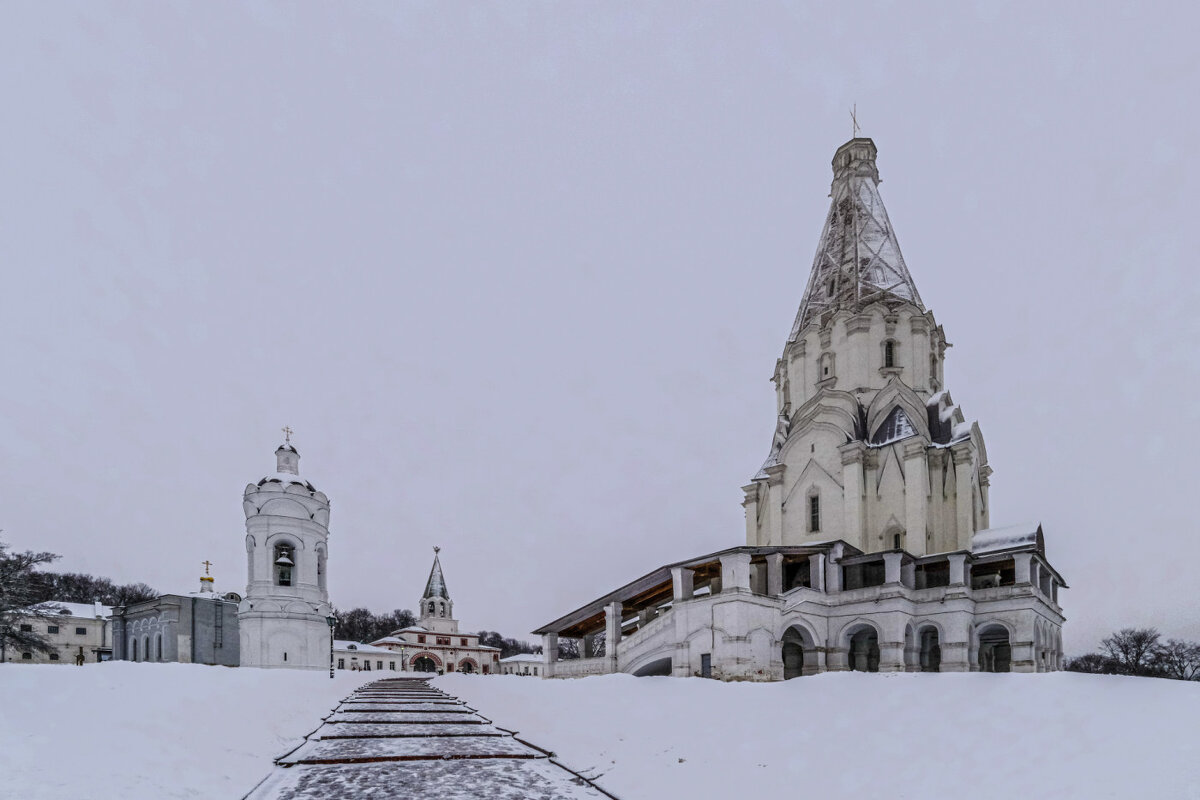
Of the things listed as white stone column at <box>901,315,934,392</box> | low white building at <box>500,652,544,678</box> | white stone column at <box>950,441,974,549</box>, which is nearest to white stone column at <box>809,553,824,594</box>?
white stone column at <box>950,441,974,549</box>

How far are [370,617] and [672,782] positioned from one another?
126m

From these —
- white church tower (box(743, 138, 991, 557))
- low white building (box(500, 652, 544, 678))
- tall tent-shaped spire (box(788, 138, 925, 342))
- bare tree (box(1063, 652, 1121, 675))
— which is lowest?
low white building (box(500, 652, 544, 678))

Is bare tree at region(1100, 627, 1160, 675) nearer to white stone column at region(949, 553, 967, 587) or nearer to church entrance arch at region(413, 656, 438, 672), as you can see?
white stone column at region(949, 553, 967, 587)

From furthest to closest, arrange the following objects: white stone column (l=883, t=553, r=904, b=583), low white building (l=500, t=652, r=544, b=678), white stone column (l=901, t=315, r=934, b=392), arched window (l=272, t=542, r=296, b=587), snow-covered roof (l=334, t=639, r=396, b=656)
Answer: low white building (l=500, t=652, r=544, b=678) < snow-covered roof (l=334, t=639, r=396, b=656) < arched window (l=272, t=542, r=296, b=587) < white stone column (l=901, t=315, r=934, b=392) < white stone column (l=883, t=553, r=904, b=583)

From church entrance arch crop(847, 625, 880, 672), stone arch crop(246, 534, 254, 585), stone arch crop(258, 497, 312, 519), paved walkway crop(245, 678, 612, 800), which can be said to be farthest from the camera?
stone arch crop(258, 497, 312, 519)

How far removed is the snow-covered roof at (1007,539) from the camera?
81.8ft

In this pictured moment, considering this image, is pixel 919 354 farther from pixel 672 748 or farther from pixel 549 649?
pixel 672 748

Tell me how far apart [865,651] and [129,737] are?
2569 cm

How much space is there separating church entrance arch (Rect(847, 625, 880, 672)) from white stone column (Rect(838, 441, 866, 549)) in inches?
154

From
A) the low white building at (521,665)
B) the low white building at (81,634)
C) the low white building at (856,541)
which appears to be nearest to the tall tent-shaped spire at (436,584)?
the low white building at (521,665)

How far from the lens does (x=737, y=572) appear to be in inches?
824

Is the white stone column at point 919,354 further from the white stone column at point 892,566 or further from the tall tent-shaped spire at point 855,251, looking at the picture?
the white stone column at point 892,566

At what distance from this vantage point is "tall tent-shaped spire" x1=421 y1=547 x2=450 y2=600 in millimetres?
83188

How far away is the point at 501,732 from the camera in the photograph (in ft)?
39.3
